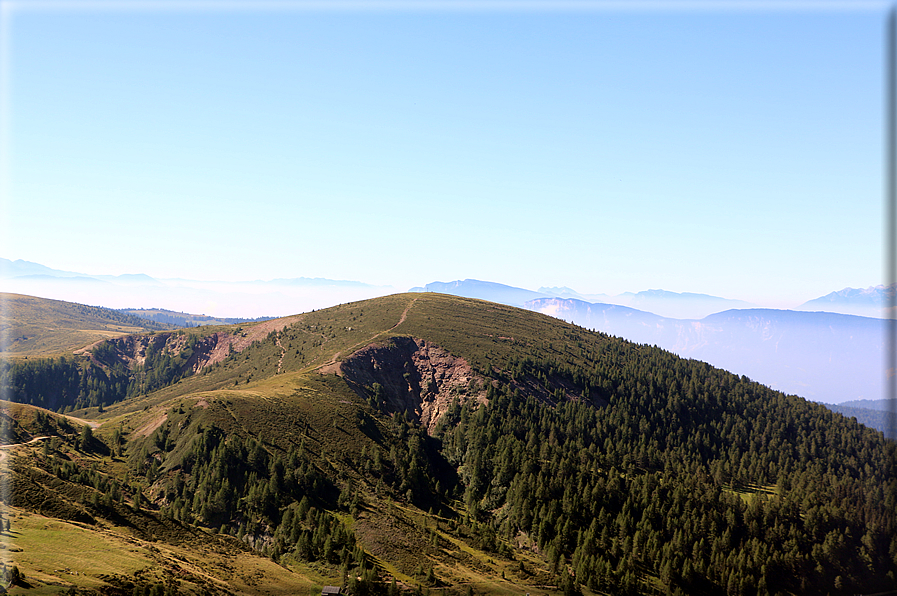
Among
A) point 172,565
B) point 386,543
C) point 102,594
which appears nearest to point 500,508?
point 386,543

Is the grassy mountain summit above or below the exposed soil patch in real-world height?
below

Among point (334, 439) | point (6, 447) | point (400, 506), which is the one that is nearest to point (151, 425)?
point (6, 447)

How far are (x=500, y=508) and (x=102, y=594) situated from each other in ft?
350

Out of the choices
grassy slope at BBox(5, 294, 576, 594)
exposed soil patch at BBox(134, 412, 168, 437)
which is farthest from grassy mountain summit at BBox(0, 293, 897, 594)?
exposed soil patch at BBox(134, 412, 168, 437)

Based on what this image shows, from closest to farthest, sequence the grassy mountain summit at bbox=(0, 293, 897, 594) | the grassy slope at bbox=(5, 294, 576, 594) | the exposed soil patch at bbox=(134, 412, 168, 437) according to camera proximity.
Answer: the grassy mountain summit at bbox=(0, 293, 897, 594) < the grassy slope at bbox=(5, 294, 576, 594) < the exposed soil patch at bbox=(134, 412, 168, 437)

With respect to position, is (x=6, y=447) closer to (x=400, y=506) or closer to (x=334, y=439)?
(x=334, y=439)

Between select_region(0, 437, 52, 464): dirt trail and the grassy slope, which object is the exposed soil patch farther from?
select_region(0, 437, 52, 464): dirt trail

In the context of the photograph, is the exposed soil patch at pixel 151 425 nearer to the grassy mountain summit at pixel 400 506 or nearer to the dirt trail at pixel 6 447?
the grassy mountain summit at pixel 400 506

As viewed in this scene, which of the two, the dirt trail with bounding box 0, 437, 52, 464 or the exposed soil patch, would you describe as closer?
the dirt trail with bounding box 0, 437, 52, 464

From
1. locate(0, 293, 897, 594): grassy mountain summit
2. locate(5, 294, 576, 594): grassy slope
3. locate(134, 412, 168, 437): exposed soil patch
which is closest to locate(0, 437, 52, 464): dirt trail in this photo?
locate(0, 293, 897, 594): grassy mountain summit

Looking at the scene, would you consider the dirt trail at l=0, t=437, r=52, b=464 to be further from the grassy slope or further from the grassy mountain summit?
the grassy slope

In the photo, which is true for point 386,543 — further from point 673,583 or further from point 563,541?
point 673,583

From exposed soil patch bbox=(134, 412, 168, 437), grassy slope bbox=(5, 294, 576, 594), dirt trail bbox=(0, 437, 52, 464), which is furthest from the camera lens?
exposed soil patch bbox=(134, 412, 168, 437)

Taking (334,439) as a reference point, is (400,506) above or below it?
below
